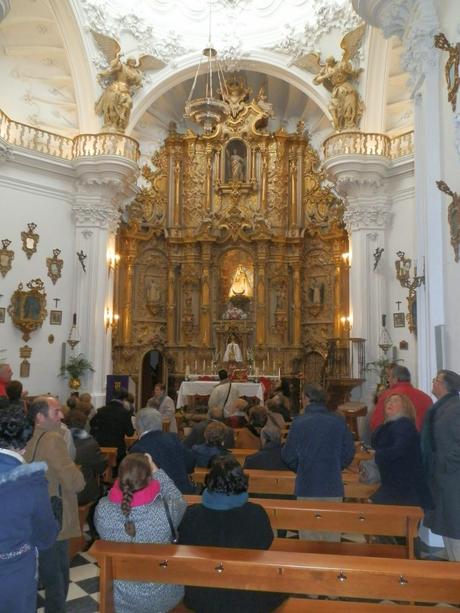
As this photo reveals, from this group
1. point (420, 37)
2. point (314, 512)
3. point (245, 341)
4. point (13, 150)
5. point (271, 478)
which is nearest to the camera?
point (314, 512)

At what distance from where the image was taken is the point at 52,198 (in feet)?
53.3

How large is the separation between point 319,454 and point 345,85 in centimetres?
1369

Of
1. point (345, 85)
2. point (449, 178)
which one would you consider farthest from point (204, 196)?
point (449, 178)

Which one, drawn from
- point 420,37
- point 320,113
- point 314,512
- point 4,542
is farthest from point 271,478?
point 320,113

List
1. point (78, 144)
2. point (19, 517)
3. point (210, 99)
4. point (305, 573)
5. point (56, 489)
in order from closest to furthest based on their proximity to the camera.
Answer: point (19, 517) → point (305, 573) → point (56, 489) → point (210, 99) → point (78, 144)

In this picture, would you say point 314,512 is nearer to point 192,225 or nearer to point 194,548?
point 194,548

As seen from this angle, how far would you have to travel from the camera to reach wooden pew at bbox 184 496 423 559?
14.9 ft

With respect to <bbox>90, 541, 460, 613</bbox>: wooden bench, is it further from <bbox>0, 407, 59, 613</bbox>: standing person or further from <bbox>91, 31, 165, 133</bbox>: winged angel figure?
<bbox>91, 31, 165, 133</bbox>: winged angel figure

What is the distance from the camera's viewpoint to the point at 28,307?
15.1 meters

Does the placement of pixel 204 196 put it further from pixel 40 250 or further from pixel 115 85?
pixel 40 250

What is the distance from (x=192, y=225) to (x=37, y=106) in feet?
19.5

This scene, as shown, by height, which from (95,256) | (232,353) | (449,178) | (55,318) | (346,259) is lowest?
(232,353)

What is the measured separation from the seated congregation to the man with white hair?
0.03 ft

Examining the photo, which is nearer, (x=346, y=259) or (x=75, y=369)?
(x=75, y=369)
